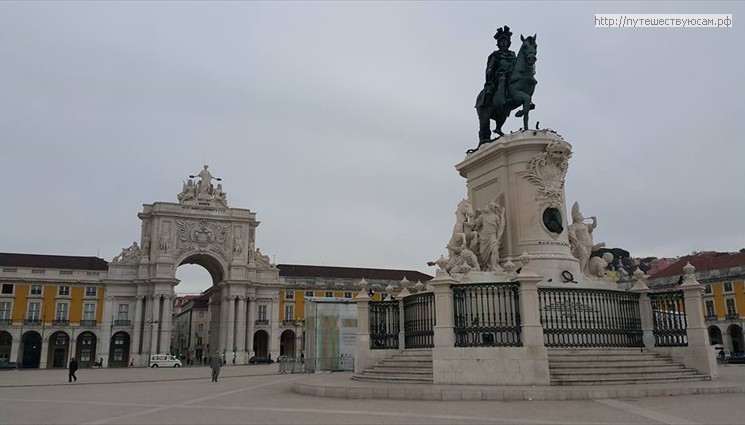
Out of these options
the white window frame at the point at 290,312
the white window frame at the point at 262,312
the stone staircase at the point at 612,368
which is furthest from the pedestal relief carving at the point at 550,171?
the white window frame at the point at 290,312

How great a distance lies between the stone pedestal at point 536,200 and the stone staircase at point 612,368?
223 centimetres

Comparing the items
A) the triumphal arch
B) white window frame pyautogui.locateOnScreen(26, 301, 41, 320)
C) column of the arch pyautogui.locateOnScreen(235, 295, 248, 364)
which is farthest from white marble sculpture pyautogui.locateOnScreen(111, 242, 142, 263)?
column of the arch pyautogui.locateOnScreen(235, 295, 248, 364)

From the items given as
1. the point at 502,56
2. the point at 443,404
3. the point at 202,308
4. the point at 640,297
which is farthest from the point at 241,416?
the point at 202,308

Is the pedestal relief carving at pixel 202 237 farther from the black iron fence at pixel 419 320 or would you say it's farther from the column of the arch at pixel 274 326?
the black iron fence at pixel 419 320

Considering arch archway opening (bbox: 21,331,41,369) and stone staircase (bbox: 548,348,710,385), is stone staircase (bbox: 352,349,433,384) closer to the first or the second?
stone staircase (bbox: 548,348,710,385)

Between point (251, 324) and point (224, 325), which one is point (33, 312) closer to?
point (224, 325)

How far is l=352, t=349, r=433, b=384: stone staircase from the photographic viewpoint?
13.0 m

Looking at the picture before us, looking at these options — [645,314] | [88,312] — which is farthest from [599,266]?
[88,312]

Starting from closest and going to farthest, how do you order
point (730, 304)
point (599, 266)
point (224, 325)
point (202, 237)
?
point (599, 266) < point (730, 304) < point (224, 325) < point (202, 237)

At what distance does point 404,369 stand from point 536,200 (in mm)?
5817

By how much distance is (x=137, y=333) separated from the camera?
214ft

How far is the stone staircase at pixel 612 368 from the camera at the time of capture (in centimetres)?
1166

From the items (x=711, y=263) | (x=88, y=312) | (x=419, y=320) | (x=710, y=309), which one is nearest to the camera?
(x=419, y=320)

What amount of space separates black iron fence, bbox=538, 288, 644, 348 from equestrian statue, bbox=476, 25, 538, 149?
5404mm
